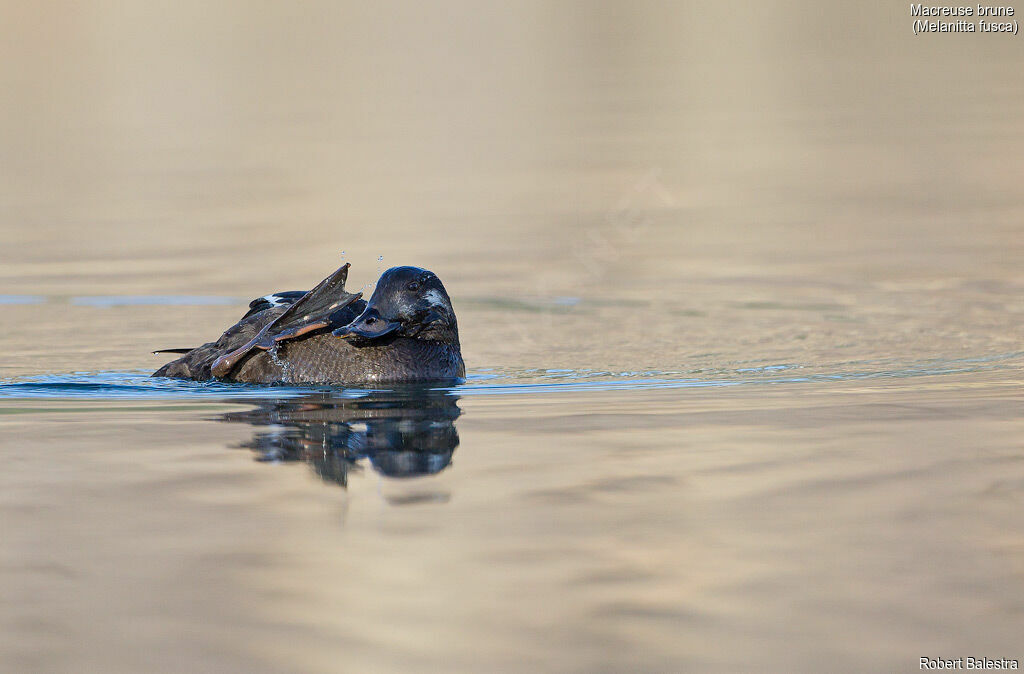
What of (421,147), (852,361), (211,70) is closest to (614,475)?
(852,361)

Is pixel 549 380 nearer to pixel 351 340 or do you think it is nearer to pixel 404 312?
pixel 404 312

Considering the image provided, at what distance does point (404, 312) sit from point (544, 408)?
1.06m

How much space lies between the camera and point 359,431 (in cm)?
727

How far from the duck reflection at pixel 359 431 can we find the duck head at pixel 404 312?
0.35m

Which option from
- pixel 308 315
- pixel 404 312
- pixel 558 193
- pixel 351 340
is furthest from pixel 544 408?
pixel 558 193

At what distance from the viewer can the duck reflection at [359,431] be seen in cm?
659

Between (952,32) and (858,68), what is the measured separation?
40.5 ft

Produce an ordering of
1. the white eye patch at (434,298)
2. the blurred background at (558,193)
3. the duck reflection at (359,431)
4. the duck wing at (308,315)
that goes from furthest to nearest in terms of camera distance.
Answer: the blurred background at (558,193) < the white eye patch at (434,298) < the duck wing at (308,315) < the duck reflection at (359,431)

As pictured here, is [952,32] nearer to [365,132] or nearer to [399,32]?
[399,32]

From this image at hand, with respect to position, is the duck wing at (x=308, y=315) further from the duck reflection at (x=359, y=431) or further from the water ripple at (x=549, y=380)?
the duck reflection at (x=359, y=431)

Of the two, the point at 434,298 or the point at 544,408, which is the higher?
the point at 434,298

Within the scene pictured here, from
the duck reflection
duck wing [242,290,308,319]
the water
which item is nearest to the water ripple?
the water

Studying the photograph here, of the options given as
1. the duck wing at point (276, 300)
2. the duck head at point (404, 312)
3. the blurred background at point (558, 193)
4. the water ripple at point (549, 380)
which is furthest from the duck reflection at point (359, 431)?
the blurred background at point (558, 193)

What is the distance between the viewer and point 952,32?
4309 cm
